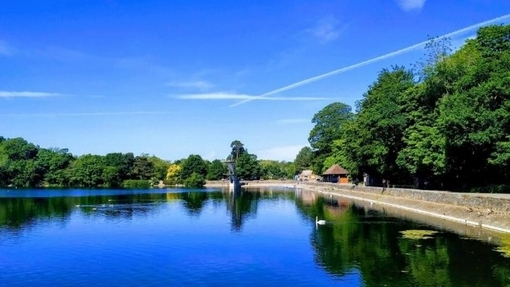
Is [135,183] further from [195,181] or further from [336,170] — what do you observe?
[336,170]

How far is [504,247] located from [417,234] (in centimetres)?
690

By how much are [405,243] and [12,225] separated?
32.8m

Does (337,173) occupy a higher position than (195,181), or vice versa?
(337,173)

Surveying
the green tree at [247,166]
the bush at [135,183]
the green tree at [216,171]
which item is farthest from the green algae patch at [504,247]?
the bush at [135,183]

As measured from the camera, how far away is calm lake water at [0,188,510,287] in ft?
73.3

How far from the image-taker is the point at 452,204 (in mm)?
41406

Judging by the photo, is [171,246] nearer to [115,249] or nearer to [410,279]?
[115,249]

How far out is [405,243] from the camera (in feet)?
101

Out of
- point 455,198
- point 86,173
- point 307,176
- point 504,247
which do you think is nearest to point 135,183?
point 86,173

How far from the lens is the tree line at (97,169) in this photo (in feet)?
441

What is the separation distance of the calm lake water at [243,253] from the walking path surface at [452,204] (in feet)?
9.14

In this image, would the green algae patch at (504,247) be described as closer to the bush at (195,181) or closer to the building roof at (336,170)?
the building roof at (336,170)

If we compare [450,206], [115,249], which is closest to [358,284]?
[115,249]

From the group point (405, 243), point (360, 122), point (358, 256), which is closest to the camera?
point (358, 256)
